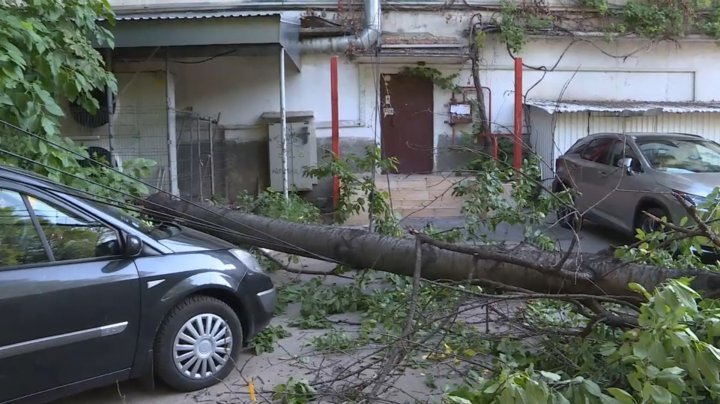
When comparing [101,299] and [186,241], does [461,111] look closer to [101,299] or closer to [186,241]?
[186,241]

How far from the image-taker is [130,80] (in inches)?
487

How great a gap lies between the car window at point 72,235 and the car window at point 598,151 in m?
7.51

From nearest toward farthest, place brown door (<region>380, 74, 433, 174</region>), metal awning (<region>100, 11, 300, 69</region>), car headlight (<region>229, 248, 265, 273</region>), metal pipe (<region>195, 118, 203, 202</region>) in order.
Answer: car headlight (<region>229, 248, 265, 273</region>), metal awning (<region>100, 11, 300, 69</region>), metal pipe (<region>195, 118, 203, 202</region>), brown door (<region>380, 74, 433, 174</region>)

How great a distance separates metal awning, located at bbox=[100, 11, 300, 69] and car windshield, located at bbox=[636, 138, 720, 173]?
598 centimetres

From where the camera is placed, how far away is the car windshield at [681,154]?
27.8ft

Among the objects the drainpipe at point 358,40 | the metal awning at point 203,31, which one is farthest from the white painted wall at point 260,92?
the metal awning at point 203,31

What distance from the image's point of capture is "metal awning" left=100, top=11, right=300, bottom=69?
10.4 meters

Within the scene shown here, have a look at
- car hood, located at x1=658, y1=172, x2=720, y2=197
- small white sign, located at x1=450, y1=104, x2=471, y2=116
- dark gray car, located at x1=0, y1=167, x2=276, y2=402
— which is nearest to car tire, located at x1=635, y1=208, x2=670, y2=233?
car hood, located at x1=658, y1=172, x2=720, y2=197

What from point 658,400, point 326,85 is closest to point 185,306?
point 658,400

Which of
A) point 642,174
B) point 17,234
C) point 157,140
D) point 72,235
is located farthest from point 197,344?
point 157,140

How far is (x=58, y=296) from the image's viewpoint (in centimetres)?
370

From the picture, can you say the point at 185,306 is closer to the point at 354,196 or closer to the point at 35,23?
the point at 35,23

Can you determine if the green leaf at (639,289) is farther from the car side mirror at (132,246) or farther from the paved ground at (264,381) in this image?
the car side mirror at (132,246)

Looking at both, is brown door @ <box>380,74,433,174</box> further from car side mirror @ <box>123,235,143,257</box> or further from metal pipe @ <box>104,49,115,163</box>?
car side mirror @ <box>123,235,143,257</box>
